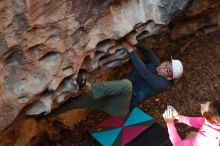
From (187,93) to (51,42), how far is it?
2.23 metres

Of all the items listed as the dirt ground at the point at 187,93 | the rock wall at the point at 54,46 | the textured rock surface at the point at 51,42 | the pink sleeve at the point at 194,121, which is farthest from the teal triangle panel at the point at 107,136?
the pink sleeve at the point at 194,121

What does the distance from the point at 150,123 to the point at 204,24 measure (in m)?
1.45

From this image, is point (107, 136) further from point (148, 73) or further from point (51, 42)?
point (51, 42)

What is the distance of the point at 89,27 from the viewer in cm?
367

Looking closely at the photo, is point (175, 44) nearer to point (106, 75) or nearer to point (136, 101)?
point (106, 75)

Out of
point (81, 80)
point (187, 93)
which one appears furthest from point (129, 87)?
point (187, 93)

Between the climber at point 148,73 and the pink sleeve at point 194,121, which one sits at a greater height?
the climber at point 148,73

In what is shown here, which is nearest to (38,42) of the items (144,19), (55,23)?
(55,23)

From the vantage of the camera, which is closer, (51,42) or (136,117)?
(51,42)

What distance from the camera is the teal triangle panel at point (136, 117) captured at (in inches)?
181

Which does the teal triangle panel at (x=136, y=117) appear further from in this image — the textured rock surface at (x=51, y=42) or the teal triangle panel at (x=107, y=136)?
the textured rock surface at (x=51, y=42)

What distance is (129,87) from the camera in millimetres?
3777

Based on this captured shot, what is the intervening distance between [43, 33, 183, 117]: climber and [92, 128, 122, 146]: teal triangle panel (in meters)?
0.47

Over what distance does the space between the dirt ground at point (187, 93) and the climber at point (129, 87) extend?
2.34 feet
